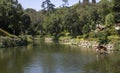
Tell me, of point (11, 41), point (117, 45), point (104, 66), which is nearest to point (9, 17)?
point (11, 41)

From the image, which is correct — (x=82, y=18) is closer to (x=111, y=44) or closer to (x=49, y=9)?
(x=111, y=44)

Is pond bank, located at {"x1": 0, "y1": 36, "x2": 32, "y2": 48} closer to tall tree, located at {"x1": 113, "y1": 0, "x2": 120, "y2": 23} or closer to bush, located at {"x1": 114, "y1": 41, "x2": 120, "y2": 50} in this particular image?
tall tree, located at {"x1": 113, "y1": 0, "x2": 120, "y2": 23}

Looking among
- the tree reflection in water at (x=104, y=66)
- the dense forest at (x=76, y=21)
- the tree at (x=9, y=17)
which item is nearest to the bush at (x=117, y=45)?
the dense forest at (x=76, y=21)

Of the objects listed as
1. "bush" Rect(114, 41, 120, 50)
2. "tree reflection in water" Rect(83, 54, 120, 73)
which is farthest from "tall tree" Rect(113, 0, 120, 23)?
"tree reflection in water" Rect(83, 54, 120, 73)

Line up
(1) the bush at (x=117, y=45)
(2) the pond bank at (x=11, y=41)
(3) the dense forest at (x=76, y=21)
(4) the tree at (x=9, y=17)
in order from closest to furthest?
1. (1) the bush at (x=117, y=45)
2. (2) the pond bank at (x=11, y=41)
3. (3) the dense forest at (x=76, y=21)
4. (4) the tree at (x=9, y=17)

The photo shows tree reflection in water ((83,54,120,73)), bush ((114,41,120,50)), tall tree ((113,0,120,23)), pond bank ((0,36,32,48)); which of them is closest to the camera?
tree reflection in water ((83,54,120,73))

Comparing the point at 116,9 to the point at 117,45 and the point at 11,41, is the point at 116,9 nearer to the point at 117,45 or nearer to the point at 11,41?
the point at 117,45

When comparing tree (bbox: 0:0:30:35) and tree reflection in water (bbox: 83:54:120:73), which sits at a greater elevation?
tree (bbox: 0:0:30:35)

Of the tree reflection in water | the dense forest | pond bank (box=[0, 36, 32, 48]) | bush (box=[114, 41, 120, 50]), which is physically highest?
the dense forest

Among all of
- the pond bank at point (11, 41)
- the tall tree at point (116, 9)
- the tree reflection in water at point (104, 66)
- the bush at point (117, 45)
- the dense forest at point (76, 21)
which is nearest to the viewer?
the tree reflection in water at point (104, 66)

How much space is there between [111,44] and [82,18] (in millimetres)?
31956

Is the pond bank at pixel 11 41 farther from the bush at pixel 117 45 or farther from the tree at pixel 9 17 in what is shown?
the bush at pixel 117 45

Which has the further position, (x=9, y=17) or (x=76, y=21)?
(x=76, y=21)

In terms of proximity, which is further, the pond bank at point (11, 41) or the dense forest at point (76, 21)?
the dense forest at point (76, 21)
